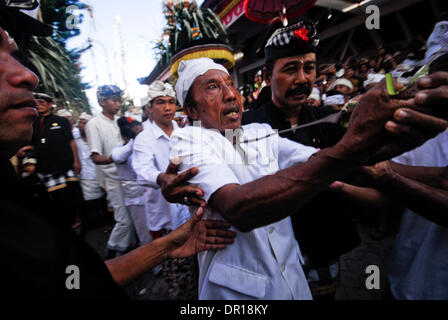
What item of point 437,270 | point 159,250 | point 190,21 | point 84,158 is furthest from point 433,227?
point 84,158

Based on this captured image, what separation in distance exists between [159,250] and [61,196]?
3.66m

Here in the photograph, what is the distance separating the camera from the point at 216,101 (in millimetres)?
1458

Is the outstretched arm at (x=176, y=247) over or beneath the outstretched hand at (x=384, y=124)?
beneath

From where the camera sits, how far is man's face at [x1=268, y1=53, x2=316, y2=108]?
1.95m

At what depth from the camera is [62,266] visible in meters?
0.71

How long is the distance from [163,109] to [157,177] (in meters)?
1.58

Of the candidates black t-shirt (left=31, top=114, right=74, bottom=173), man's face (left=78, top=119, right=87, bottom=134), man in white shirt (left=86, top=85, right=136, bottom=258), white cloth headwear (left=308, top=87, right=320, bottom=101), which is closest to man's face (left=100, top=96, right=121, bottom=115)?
man in white shirt (left=86, top=85, right=136, bottom=258)

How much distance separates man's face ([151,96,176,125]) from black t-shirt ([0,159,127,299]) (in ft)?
9.00

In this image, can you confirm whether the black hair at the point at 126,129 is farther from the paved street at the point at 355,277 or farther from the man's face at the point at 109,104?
the paved street at the point at 355,277

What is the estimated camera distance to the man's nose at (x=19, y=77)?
0.80 metres

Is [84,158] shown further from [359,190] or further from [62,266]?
[359,190]

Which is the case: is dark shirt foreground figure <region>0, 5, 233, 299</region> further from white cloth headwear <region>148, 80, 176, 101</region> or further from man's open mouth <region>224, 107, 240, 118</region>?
white cloth headwear <region>148, 80, 176, 101</region>

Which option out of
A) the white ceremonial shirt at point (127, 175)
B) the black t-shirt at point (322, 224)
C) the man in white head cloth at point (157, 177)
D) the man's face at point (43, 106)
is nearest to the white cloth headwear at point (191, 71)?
the black t-shirt at point (322, 224)

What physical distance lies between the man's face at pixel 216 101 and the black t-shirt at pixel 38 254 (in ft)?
3.37
